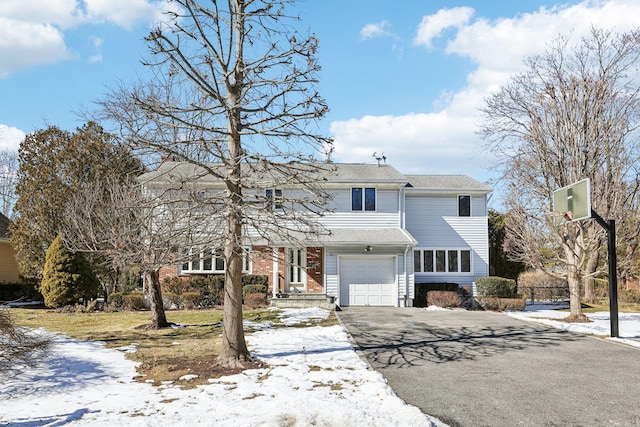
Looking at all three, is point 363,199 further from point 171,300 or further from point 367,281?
point 171,300

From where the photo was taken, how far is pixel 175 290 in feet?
71.3

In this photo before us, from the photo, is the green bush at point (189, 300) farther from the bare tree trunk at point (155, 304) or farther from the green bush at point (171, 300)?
the bare tree trunk at point (155, 304)

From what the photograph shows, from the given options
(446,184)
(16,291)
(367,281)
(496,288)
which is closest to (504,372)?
(367,281)

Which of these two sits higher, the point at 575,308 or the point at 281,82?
the point at 281,82

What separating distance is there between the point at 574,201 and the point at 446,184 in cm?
1087

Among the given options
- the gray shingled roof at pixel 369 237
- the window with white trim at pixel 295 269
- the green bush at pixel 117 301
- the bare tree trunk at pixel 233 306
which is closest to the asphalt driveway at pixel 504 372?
the bare tree trunk at pixel 233 306

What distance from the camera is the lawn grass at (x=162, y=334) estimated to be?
9617 millimetres

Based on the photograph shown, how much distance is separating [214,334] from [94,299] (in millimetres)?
10390

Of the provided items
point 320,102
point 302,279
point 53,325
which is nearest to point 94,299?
point 53,325

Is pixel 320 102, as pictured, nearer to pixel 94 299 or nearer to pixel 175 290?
pixel 175 290

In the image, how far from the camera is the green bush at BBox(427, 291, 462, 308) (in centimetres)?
2197

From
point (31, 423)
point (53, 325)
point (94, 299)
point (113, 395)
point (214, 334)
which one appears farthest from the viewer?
point (94, 299)

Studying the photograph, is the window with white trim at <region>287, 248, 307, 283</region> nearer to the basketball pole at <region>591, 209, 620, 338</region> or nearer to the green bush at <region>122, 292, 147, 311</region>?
the green bush at <region>122, 292, 147, 311</region>

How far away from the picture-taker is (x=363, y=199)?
23.2 meters
